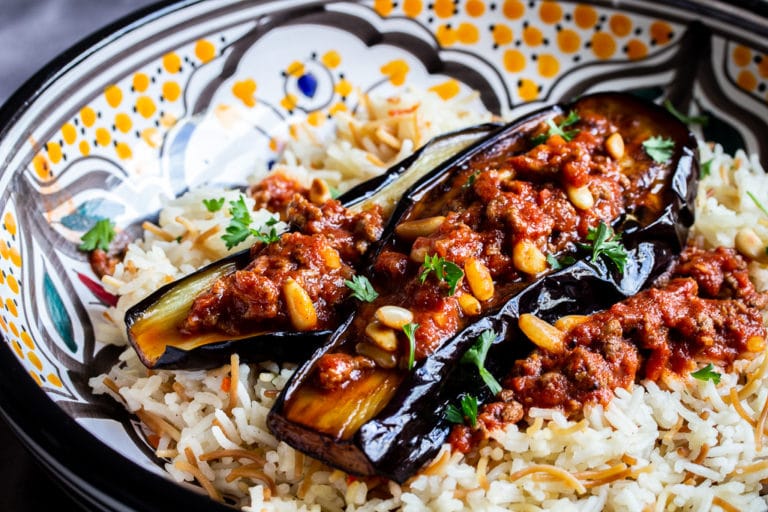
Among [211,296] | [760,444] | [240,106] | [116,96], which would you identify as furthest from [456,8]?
[760,444]

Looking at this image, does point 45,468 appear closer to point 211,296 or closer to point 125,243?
point 211,296

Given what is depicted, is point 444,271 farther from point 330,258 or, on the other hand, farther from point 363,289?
point 330,258

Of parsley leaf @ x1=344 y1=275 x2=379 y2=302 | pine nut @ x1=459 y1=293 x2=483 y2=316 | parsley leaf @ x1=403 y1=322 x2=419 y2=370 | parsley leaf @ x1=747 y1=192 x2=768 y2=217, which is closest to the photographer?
parsley leaf @ x1=403 y1=322 x2=419 y2=370

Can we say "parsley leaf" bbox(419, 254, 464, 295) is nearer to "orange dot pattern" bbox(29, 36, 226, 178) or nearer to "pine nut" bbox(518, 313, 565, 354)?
"pine nut" bbox(518, 313, 565, 354)

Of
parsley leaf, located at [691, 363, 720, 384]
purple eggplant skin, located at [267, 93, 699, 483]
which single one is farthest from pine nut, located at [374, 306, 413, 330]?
parsley leaf, located at [691, 363, 720, 384]

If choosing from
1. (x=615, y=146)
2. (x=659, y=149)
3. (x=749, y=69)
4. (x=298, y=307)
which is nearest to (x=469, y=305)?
(x=298, y=307)

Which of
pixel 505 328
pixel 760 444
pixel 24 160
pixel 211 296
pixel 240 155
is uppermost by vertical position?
pixel 24 160
